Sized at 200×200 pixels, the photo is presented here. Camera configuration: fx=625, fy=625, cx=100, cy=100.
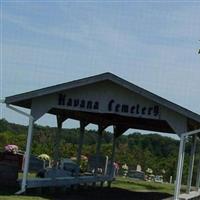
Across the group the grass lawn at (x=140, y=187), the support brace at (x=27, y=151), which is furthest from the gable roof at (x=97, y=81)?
the grass lawn at (x=140, y=187)

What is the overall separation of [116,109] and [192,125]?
3082 mm

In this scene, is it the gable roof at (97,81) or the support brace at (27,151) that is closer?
the gable roof at (97,81)

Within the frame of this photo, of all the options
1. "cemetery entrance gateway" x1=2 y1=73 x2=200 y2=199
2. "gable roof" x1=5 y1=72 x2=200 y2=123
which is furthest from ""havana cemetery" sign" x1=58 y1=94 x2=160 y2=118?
"gable roof" x1=5 y1=72 x2=200 y2=123

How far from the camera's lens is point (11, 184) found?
20.8 m

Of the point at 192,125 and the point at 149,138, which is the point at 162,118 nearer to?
the point at 192,125

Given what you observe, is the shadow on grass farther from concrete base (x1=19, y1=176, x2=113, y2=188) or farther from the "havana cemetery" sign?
the "havana cemetery" sign

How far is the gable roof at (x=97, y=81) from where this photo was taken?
18.2 m

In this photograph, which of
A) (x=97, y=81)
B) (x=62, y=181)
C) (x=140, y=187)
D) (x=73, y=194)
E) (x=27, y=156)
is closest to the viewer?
(x=97, y=81)

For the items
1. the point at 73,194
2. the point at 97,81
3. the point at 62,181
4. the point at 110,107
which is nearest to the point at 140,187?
the point at 62,181

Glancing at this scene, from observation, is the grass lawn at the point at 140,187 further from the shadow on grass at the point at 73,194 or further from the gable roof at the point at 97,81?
the gable roof at the point at 97,81

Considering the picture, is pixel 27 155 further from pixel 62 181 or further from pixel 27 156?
pixel 62 181

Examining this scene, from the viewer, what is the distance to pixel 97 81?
19031 mm

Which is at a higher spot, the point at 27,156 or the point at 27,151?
the point at 27,151

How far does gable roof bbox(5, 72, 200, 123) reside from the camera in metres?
18.2
